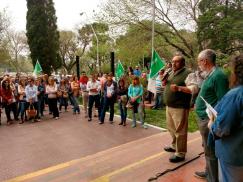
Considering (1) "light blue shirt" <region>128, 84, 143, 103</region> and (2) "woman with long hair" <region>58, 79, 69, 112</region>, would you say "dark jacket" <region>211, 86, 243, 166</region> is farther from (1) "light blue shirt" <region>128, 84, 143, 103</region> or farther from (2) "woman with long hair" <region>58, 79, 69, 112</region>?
(2) "woman with long hair" <region>58, 79, 69, 112</region>

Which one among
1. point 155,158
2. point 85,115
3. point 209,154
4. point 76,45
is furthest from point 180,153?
point 76,45

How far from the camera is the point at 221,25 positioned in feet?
60.0

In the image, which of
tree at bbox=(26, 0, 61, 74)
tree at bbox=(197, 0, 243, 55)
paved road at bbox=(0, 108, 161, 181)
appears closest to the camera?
paved road at bbox=(0, 108, 161, 181)

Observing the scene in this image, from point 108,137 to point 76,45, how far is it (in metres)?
40.8

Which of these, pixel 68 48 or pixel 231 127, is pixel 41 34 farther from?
pixel 231 127

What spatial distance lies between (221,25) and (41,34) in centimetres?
2063

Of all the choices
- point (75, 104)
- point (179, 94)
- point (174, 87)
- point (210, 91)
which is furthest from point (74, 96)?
point (210, 91)

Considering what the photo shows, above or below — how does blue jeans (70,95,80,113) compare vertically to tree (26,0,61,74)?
below

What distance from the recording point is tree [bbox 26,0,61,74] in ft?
105

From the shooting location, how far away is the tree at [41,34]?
32.1 meters

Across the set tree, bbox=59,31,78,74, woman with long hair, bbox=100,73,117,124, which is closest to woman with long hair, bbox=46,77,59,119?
woman with long hair, bbox=100,73,117,124

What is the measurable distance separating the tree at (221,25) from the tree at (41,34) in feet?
60.2

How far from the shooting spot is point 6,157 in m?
7.15

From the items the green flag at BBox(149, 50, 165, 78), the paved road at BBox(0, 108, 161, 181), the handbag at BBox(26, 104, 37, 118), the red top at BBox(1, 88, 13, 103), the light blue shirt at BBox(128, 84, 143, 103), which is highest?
the green flag at BBox(149, 50, 165, 78)
